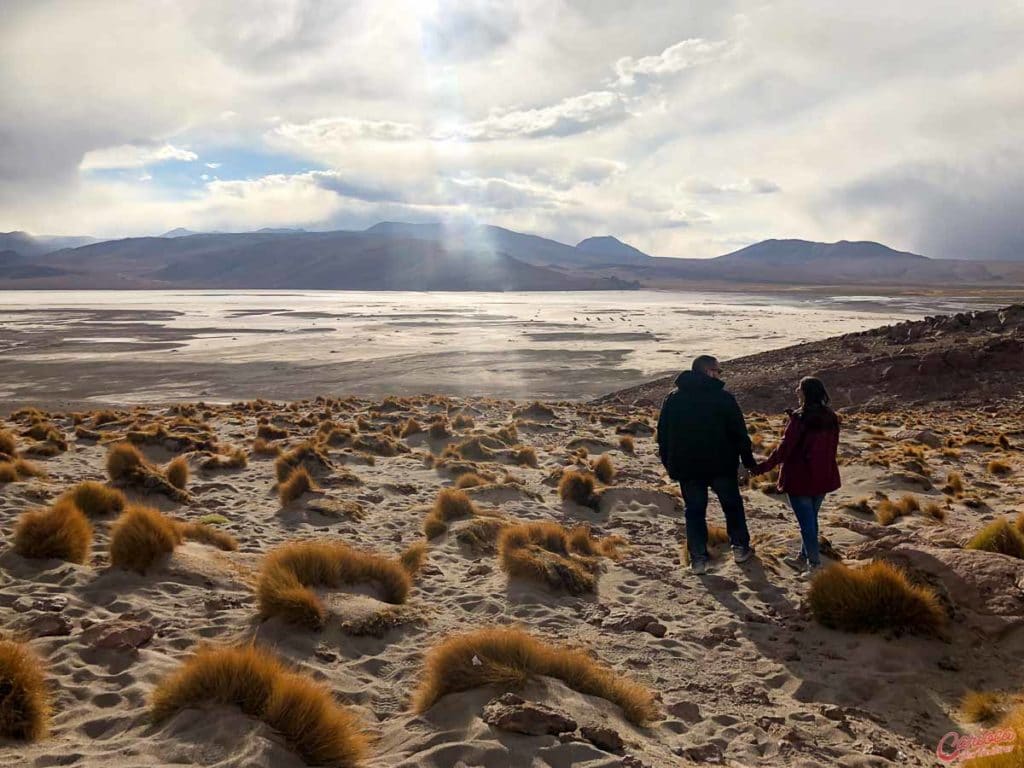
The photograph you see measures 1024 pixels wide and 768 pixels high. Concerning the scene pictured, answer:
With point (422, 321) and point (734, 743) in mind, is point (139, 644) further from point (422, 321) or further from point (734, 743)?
point (422, 321)

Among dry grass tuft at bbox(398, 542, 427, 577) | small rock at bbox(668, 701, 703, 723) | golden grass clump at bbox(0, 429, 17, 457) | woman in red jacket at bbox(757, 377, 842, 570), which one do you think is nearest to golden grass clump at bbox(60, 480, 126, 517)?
dry grass tuft at bbox(398, 542, 427, 577)

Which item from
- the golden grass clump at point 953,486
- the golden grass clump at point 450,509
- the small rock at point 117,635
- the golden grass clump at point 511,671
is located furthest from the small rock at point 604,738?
the golden grass clump at point 953,486

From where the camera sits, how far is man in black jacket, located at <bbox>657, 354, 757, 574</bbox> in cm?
661

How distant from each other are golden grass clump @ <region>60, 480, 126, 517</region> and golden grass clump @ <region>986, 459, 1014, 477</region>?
14.8 metres

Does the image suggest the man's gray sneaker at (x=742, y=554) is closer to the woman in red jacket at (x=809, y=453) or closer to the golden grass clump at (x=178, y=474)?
the woman in red jacket at (x=809, y=453)

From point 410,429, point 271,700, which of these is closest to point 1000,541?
point 271,700

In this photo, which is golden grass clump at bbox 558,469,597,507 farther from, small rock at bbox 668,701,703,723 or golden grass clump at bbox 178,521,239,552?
small rock at bbox 668,701,703,723

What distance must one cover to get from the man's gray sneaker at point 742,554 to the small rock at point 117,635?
18.2 feet

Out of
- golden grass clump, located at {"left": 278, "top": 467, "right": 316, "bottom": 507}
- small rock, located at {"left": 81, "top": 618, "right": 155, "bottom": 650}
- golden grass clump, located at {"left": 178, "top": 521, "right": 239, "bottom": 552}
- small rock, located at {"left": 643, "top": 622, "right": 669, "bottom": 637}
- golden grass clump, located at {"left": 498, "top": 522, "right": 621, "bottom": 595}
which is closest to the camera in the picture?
small rock, located at {"left": 81, "top": 618, "right": 155, "bottom": 650}

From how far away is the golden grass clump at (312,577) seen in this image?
5445 millimetres

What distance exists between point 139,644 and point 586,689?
3.35 meters

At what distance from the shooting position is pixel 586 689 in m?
4.24

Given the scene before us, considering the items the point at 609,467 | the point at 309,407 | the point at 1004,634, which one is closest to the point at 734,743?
the point at 1004,634

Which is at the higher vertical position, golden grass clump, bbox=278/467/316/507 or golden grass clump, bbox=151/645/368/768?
golden grass clump, bbox=151/645/368/768
